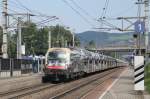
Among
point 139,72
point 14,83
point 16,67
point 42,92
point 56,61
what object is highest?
point 56,61

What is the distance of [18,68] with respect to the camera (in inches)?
2179

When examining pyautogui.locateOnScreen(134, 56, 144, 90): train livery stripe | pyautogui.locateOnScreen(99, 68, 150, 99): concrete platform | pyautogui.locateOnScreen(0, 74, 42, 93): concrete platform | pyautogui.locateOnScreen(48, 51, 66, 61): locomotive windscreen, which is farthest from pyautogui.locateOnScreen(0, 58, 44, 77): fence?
pyautogui.locateOnScreen(134, 56, 144, 90): train livery stripe

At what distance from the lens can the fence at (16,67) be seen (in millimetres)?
49562

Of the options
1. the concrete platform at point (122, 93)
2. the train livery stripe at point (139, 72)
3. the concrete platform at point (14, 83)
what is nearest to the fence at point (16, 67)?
the concrete platform at point (14, 83)

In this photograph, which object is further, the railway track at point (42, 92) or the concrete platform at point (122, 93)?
the railway track at point (42, 92)

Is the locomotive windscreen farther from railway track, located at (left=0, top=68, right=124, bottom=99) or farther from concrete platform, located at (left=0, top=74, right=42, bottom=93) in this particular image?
railway track, located at (left=0, top=68, right=124, bottom=99)

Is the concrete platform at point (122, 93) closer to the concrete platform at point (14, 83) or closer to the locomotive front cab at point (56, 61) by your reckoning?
the locomotive front cab at point (56, 61)

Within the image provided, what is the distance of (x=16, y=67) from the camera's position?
54.4 metres

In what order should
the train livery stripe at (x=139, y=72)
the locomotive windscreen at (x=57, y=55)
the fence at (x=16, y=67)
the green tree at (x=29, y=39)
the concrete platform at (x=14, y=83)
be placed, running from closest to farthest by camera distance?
the train livery stripe at (x=139, y=72)
the concrete platform at (x=14, y=83)
the locomotive windscreen at (x=57, y=55)
the fence at (x=16, y=67)
the green tree at (x=29, y=39)

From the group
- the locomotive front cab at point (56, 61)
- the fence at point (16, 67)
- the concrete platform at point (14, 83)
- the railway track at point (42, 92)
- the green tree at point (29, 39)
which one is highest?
the green tree at point (29, 39)

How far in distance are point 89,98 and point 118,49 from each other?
145428 millimetres

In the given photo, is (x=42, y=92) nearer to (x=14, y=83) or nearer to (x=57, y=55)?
(x=14, y=83)

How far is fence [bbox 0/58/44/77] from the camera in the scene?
49562 millimetres

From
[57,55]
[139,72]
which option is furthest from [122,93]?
[57,55]
